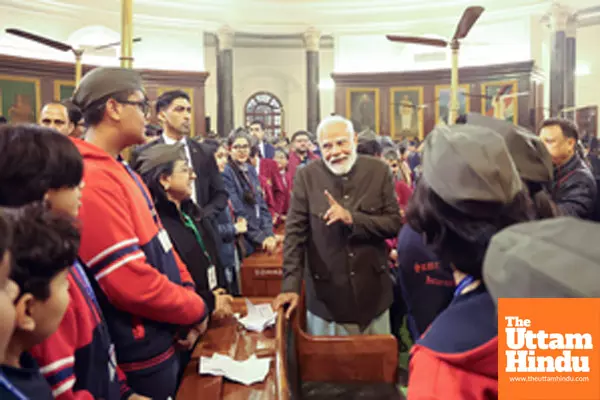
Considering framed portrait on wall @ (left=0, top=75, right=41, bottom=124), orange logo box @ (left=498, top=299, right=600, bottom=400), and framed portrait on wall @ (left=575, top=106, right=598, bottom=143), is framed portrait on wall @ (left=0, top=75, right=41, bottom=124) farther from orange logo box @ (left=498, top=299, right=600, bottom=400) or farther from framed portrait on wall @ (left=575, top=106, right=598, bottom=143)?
framed portrait on wall @ (left=575, top=106, right=598, bottom=143)

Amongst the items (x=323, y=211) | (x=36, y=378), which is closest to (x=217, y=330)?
(x=323, y=211)

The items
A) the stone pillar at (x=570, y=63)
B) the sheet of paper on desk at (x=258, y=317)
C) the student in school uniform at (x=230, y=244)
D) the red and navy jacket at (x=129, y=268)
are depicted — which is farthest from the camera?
the stone pillar at (x=570, y=63)

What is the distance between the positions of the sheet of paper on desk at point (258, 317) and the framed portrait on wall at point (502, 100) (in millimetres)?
14060

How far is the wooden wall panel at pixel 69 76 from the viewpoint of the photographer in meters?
13.2

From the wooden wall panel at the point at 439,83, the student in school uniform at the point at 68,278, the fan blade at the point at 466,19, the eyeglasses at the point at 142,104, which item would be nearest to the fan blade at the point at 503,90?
the wooden wall panel at the point at 439,83

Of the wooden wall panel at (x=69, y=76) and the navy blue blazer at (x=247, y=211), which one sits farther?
the wooden wall panel at (x=69, y=76)

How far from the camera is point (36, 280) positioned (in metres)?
1.02

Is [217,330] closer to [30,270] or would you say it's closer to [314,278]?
[314,278]

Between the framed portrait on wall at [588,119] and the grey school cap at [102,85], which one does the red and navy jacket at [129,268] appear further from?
the framed portrait on wall at [588,119]

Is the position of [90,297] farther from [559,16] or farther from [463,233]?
[559,16]

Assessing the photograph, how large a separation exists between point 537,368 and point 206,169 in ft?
10.8

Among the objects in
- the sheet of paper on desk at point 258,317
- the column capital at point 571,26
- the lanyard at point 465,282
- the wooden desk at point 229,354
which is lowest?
the wooden desk at point 229,354

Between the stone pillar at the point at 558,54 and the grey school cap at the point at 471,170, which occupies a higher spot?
the stone pillar at the point at 558,54

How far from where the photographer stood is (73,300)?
1.47m
